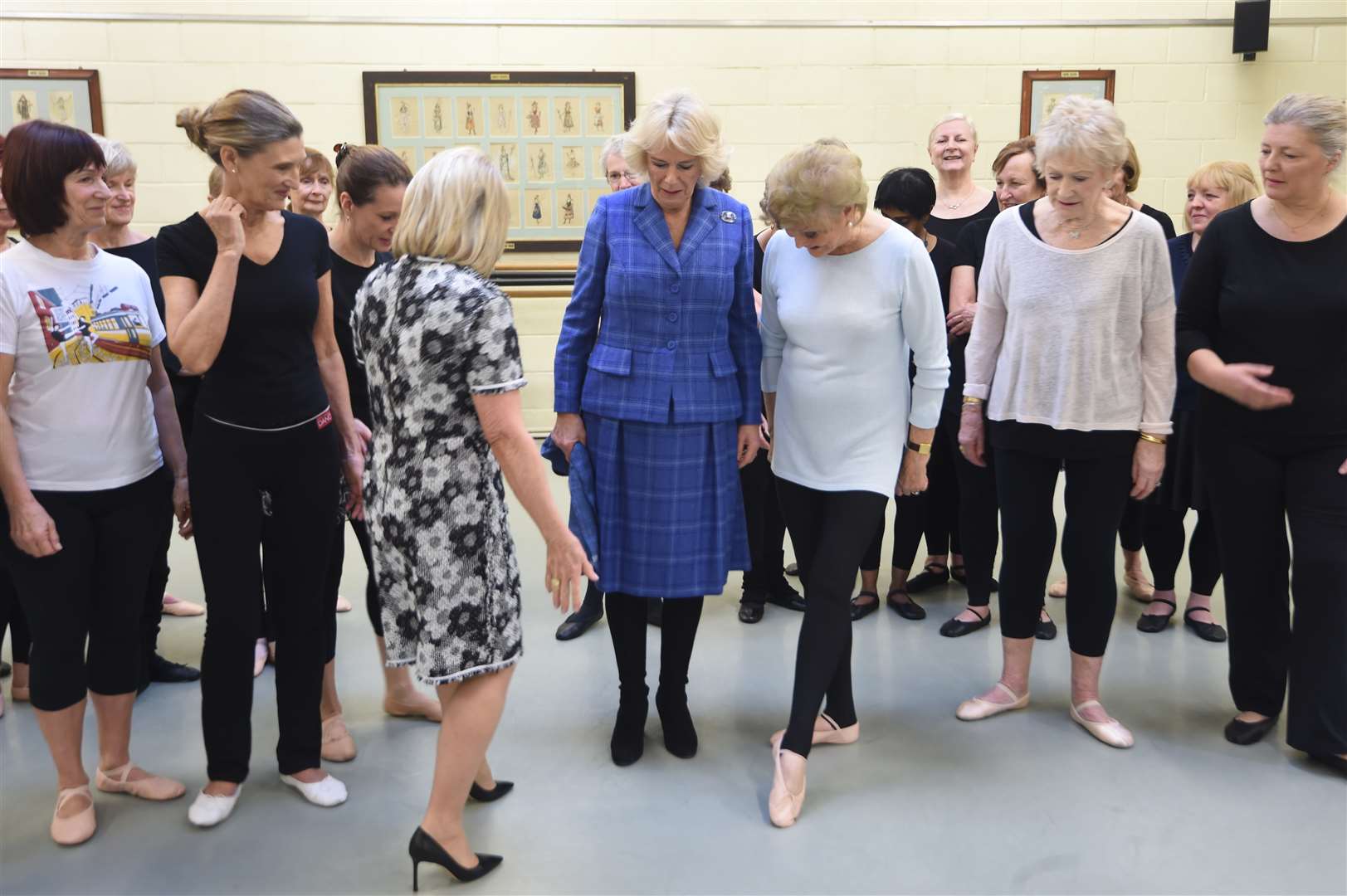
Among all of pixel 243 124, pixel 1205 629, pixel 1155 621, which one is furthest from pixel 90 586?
pixel 1205 629

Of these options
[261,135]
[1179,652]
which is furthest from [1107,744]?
[261,135]

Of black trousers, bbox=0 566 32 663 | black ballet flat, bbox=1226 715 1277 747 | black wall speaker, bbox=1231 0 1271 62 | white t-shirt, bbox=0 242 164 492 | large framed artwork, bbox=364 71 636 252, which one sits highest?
black wall speaker, bbox=1231 0 1271 62

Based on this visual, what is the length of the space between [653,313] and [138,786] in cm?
164

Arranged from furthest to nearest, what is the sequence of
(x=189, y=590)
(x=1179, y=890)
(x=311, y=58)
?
(x=311, y=58) < (x=189, y=590) < (x=1179, y=890)

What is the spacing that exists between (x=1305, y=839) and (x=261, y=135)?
8.66 feet

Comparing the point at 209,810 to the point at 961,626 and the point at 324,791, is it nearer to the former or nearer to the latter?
the point at 324,791

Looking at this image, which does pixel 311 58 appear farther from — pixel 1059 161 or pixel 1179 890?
pixel 1179 890

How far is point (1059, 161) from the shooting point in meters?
2.48

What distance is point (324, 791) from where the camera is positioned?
2.43 metres

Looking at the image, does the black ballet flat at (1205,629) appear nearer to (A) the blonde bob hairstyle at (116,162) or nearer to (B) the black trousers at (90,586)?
(B) the black trousers at (90,586)

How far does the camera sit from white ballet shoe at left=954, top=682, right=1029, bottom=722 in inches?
112

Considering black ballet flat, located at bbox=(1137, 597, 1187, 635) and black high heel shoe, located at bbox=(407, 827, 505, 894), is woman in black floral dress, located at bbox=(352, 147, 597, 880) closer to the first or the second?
black high heel shoe, located at bbox=(407, 827, 505, 894)

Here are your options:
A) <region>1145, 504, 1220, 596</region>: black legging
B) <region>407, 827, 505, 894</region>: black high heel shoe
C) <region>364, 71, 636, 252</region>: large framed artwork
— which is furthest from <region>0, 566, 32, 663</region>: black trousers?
<region>364, 71, 636, 252</region>: large framed artwork

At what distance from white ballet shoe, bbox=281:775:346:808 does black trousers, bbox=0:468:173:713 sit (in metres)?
0.45
